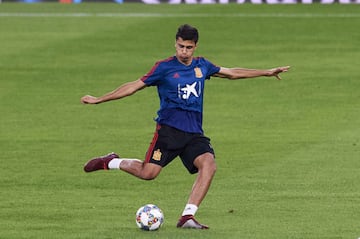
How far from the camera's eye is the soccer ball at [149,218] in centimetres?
1420

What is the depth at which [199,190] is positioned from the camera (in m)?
14.4

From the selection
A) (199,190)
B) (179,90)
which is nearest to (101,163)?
(179,90)

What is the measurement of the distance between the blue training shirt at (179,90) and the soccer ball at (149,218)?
104 cm

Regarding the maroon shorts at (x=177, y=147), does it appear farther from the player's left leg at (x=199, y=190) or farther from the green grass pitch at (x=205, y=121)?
the green grass pitch at (x=205, y=121)

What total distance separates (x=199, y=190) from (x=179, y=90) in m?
1.13

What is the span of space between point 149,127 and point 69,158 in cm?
328

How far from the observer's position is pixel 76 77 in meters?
28.7

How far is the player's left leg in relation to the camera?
1430 cm

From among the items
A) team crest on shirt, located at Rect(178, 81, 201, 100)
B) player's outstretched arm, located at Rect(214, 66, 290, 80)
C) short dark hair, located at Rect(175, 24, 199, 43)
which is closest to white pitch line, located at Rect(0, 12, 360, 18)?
player's outstretched arm, located at Rect(214, 66, 290, 80)

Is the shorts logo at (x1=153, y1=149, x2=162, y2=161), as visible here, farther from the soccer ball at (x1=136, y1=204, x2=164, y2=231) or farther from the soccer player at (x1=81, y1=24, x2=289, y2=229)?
the soccer ball at (x1=136, y1=204, x2=164, y2=231)

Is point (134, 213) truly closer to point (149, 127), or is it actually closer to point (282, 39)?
point (149, 127)

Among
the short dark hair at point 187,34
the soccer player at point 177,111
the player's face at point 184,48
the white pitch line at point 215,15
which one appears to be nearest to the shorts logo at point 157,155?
the soccer player at point 177,111

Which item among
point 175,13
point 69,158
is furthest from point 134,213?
point 175,13

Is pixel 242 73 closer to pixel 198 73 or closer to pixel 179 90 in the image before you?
pixel 198 73
